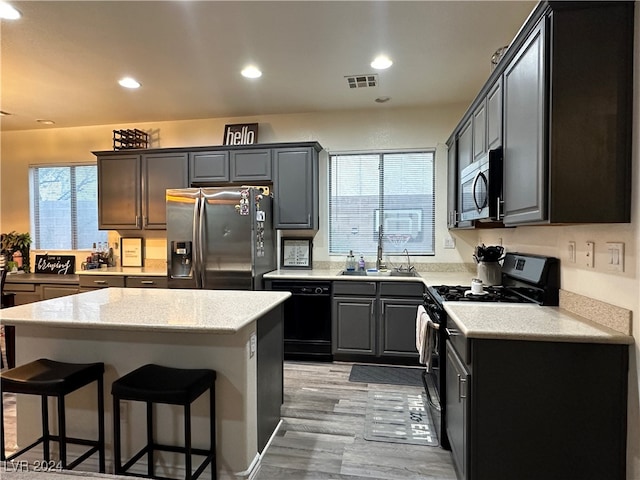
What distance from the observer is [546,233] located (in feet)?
7.41

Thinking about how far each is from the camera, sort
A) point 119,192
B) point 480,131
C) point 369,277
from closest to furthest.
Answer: point 480,131 → point 369,277 → point 119,192

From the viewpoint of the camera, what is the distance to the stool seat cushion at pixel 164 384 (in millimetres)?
1590

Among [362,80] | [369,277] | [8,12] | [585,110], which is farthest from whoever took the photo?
[369,277]

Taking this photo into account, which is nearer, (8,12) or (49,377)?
(49,377)

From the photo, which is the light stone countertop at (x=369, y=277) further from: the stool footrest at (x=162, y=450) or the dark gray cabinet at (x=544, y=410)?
the stool footrest at (x=162, y=450)

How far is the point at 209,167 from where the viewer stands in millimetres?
4152

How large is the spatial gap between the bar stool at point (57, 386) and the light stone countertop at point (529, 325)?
1.86 meters

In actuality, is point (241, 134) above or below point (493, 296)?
above

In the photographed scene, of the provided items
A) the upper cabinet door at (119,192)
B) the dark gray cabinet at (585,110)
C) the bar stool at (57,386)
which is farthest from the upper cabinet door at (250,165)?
the dark gray cabinet at (585,110)

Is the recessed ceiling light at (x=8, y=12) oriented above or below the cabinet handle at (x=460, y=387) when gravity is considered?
above

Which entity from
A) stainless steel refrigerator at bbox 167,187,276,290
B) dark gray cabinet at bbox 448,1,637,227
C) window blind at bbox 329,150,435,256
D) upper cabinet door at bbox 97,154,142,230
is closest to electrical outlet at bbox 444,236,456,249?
window blind at bbox 329,150,435,256

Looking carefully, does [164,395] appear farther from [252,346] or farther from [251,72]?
[251,72]

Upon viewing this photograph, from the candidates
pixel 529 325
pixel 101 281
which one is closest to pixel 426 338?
pixel 529 325

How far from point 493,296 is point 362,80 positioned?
222 cm
